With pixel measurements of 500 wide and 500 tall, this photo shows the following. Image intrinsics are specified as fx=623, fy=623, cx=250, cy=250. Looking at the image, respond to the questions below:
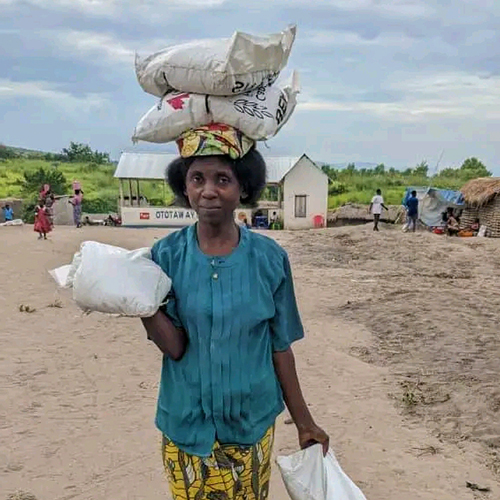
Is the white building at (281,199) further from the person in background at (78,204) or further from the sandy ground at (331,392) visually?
the sandy ground at (331,392)

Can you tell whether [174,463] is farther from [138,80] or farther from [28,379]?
[28,379]

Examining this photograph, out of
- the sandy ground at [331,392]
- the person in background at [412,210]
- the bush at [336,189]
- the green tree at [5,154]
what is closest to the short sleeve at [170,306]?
the sandy ground at [331,392]

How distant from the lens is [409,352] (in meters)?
5.27

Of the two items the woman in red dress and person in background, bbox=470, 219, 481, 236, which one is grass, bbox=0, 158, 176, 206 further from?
person in background, bbox=470, 219, 481, 236

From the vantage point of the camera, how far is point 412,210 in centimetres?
1625

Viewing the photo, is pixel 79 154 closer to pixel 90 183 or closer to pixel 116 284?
pixel 90 183

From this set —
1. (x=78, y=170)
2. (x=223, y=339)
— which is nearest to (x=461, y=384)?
(x=223, y=339)

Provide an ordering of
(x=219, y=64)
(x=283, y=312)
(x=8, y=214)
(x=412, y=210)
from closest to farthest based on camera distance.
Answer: (x=219, y=64)
(x=283, y=312)
(x=412, y=210)
(x=8, y=214)

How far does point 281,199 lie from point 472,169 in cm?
1783

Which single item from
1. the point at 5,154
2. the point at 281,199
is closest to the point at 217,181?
the point at 281,199

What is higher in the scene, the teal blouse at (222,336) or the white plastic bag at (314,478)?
the teal blouse at (222,336)

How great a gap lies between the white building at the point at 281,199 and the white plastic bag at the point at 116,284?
57.2 feet

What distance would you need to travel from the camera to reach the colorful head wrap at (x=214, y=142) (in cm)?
146

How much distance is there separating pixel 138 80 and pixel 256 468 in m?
1.04
